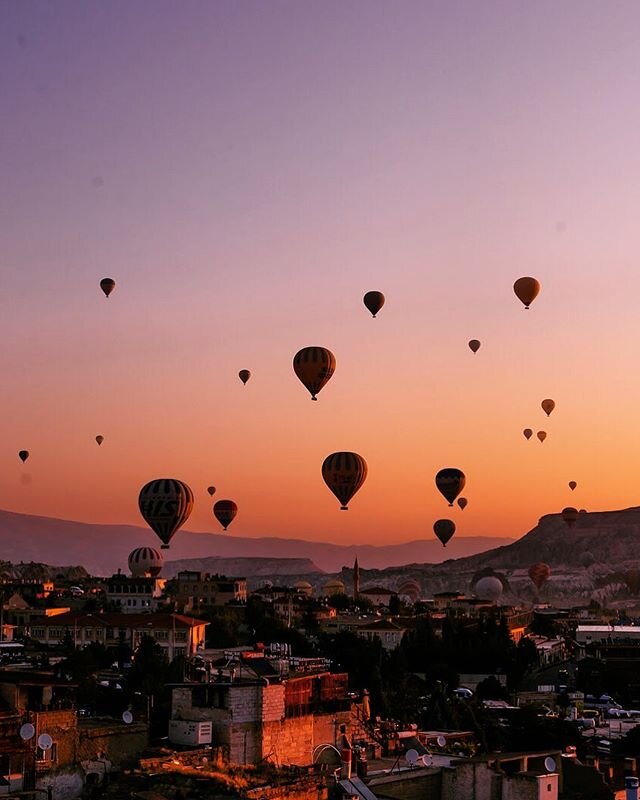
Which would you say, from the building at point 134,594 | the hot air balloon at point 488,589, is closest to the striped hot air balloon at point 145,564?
the building at point 134,594

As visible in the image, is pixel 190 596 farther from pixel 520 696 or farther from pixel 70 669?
pixel 70 669

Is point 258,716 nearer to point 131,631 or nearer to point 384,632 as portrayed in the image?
point 131,631

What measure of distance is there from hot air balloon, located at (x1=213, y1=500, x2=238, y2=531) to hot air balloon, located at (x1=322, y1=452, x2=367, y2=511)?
26.2 metres

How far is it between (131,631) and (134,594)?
26339 millimetres

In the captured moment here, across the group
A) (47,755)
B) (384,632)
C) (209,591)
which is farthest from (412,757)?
(209,591)

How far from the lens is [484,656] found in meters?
75.6

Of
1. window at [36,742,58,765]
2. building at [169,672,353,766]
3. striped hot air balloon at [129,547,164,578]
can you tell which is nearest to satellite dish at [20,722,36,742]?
window at [36,742,58,765]

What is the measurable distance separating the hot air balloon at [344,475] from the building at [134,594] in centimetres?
3394

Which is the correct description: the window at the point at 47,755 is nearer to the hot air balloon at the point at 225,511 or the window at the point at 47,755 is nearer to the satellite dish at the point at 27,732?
the satellite dish at the point at 27,732

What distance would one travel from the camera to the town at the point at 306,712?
29.9 metres

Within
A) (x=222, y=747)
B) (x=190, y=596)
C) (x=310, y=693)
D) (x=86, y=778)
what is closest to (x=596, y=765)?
(x=310, y=693)

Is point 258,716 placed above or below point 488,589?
below

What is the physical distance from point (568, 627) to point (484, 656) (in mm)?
43287

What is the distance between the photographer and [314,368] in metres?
65.1
